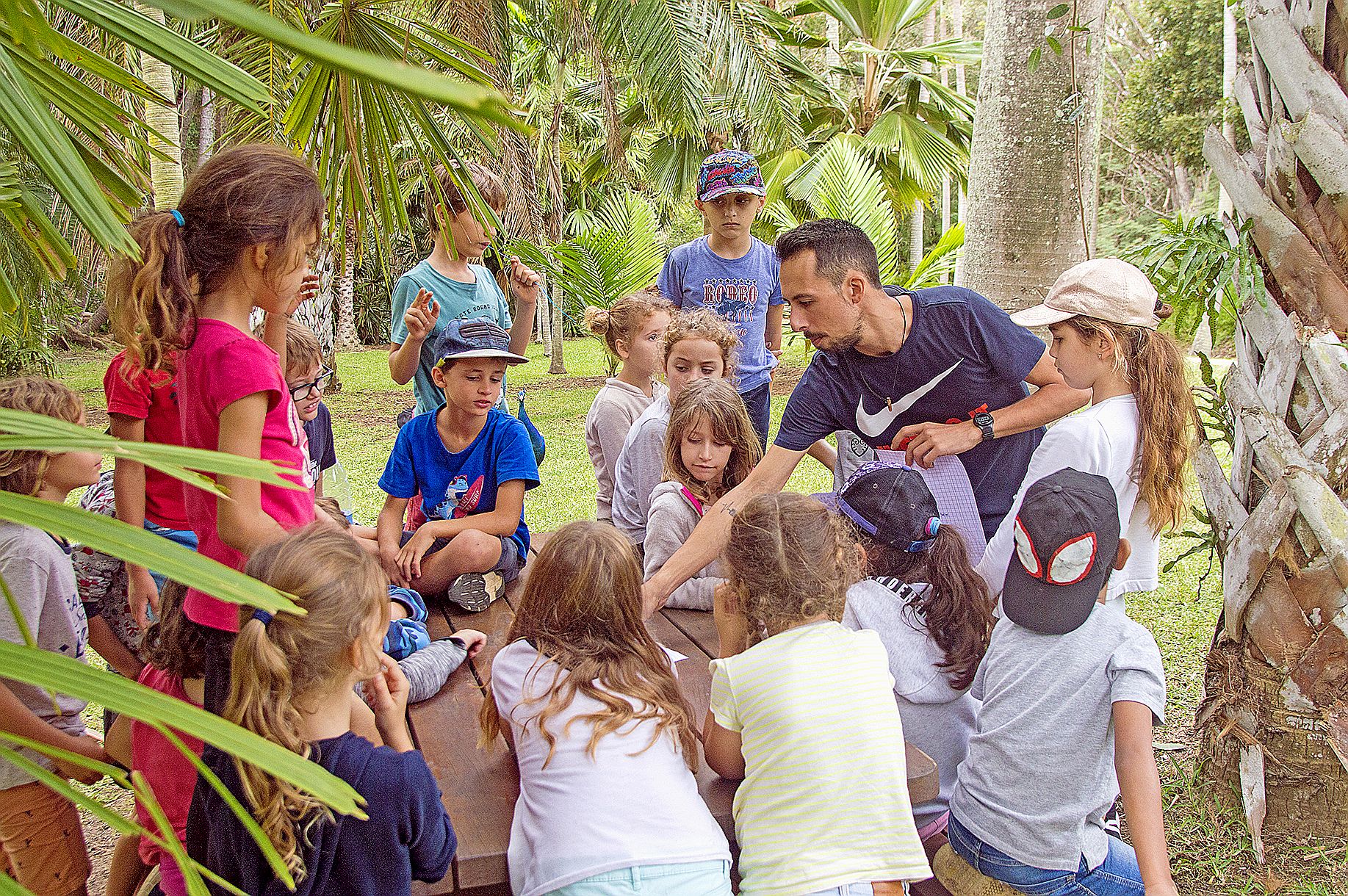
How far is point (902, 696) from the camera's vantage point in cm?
238

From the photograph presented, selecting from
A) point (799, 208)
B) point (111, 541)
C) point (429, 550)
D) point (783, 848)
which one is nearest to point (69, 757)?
point (111, 541)

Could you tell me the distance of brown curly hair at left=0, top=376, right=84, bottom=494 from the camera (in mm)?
2400

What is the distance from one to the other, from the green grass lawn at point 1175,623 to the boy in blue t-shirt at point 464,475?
85.1 inches

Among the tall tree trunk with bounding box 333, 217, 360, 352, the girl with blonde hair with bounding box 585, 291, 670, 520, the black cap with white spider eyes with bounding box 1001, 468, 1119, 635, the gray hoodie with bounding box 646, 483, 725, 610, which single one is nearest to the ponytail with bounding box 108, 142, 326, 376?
the gray hoodie with bounding box 646, 483, 725, 610

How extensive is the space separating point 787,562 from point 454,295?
238cm

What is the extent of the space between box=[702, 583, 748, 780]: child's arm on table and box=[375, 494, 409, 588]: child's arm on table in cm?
127

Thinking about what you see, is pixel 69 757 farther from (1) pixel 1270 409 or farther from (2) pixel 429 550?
(1) pixel 1270 409

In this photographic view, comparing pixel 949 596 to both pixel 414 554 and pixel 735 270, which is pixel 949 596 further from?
pixel 735 270

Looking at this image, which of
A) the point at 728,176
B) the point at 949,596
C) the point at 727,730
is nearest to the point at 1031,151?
the point at 728,176

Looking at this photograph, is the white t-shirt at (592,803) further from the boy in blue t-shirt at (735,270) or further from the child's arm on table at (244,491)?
the boy in blue t-shirt at (735,270)

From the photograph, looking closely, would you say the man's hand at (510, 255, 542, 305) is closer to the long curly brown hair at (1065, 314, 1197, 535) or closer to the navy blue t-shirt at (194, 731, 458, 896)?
the long curly brown hair at (1065, 314, 1197, 535)

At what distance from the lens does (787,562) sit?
6.79 ft

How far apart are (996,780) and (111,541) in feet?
6.17

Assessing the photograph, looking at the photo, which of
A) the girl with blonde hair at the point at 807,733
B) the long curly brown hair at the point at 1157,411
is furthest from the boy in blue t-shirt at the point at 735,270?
the girl with blonde hair at the point at 807,733
